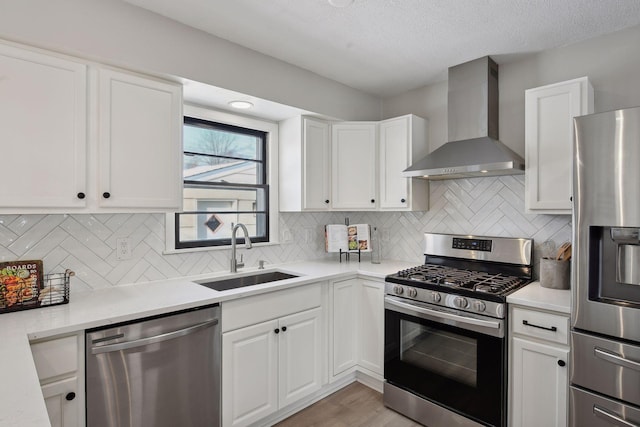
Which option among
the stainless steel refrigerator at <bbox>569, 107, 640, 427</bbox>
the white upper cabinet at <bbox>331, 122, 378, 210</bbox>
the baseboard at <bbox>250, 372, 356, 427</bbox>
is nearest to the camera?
the stainless steel refrigerator at <bbox>569, 107, 640, 427</bbox>

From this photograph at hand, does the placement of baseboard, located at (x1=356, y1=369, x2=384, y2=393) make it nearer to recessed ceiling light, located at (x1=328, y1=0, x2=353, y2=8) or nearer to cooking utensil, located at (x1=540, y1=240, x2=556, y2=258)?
cooking utensil, located at (x1=540, y1=240, x2=556, y2=258)

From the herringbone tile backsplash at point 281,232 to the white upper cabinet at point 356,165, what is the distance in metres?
0.42

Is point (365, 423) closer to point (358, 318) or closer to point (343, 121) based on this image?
point (358, 318)

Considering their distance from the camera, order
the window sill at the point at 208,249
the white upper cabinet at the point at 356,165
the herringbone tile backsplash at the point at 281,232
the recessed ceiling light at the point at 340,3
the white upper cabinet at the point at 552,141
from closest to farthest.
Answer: the recessed ceiling light at the point at 340,3 → the herringbone tile backsplash at the point at 281,232 → the white upper cabinet at the point at 552,141 → the window sill at the point at 208,249 → the white upper cabinet at the point at 356,165

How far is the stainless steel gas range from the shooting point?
2.02 metres

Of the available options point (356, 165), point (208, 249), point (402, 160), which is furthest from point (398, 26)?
point (208, 249)

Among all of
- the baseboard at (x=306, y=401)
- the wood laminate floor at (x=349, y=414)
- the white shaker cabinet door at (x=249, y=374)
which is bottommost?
the wood laminate floor at (x=349, y=414)

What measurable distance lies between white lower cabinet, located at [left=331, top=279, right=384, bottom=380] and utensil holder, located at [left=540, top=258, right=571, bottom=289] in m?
1.06

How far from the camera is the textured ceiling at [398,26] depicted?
6.22 feet

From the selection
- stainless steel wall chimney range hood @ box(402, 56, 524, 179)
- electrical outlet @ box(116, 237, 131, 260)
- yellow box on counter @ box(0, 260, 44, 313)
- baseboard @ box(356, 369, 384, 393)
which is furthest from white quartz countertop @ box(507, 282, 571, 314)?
yellow box on counter @ box(0, 260, 44, 313)

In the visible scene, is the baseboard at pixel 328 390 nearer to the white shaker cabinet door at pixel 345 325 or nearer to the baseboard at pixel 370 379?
the baseboard at pixel 370 379

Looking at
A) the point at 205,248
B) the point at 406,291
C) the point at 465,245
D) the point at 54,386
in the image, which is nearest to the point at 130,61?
the point at 205,248

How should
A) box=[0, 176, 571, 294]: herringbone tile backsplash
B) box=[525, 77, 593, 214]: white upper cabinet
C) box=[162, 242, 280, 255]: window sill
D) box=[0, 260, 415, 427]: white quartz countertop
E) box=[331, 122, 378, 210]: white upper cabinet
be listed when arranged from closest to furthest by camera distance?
box=[0, 260, 415, 427]: white quartz countertop → box=[0, 176, 571, 294]: herringbone tile backsplash → box=[525, 77, 593, 214]: white upper cabinet → box=[162, 242, 280, 255]: window sill → box=[331, 122, 378, 210]: white upper cabinet

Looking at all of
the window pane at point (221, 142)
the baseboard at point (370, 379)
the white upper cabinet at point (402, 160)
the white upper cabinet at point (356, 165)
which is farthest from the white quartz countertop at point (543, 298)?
the window pane at point (221, 142)
